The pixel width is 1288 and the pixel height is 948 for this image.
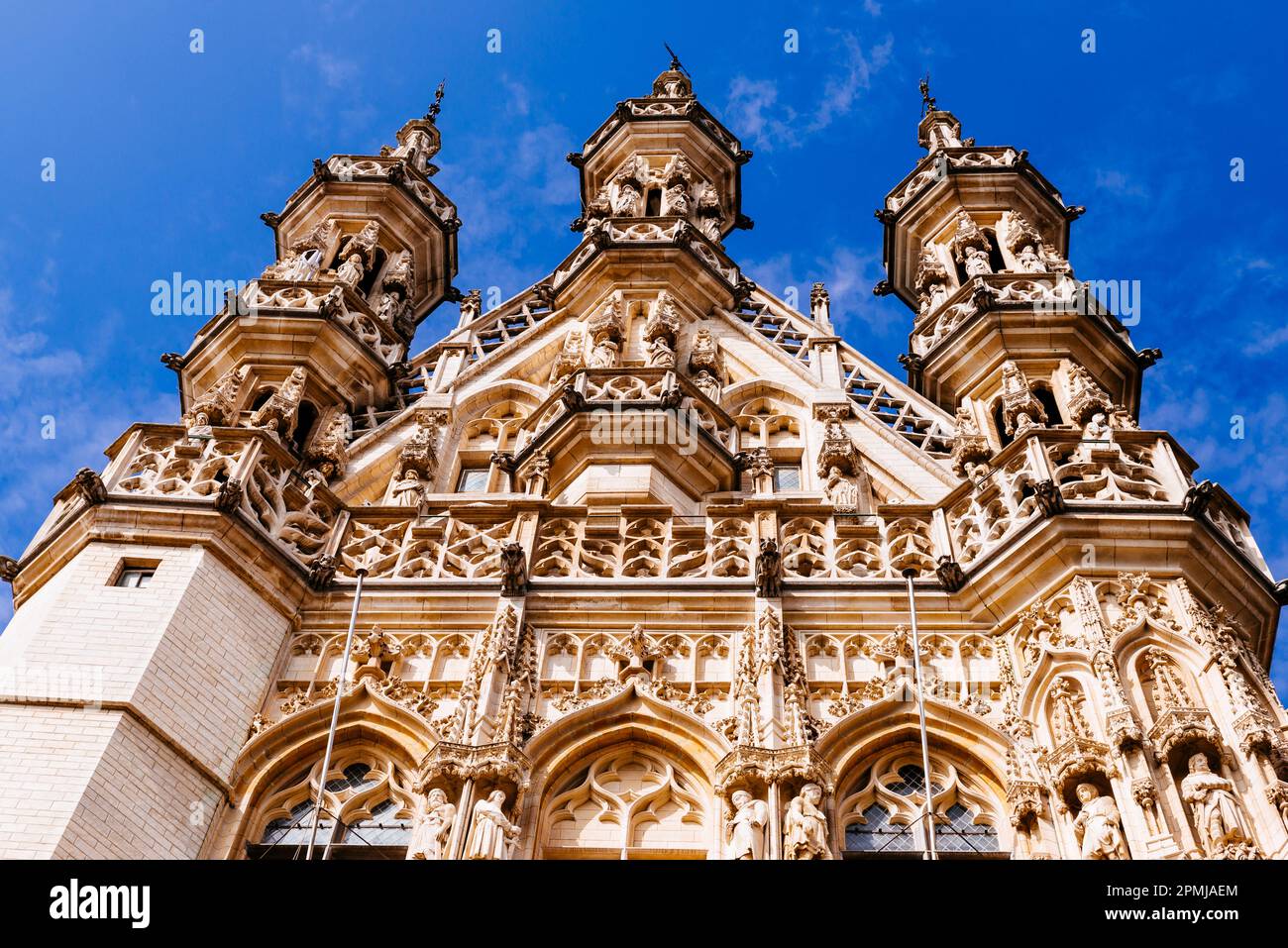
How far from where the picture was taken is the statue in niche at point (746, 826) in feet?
43.8

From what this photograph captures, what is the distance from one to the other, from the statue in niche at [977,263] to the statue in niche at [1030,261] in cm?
44

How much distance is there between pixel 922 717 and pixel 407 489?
7.47 m

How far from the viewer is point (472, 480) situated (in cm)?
2114

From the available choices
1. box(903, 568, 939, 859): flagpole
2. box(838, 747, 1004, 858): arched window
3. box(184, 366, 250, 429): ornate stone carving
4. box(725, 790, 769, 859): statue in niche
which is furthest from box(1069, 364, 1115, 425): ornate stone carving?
box(184, 366, 250, 429): ornate stone carving

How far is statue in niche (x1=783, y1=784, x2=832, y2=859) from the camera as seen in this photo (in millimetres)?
13266

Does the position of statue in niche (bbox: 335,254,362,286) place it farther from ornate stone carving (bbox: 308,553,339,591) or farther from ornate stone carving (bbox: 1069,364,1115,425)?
ornate stone carving (bbox: 1069,364,1115,425)

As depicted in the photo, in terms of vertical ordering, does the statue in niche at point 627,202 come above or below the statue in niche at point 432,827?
above

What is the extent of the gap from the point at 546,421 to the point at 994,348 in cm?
551

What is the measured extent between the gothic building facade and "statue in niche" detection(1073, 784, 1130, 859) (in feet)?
0.09

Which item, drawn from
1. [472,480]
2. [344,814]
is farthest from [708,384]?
[344,814]

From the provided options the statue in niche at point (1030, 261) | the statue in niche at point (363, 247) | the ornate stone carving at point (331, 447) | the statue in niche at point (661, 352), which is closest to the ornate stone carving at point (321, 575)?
the ornate stone carving at point (331, 447)

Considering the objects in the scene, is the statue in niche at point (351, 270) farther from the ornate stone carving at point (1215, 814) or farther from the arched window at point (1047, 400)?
the ornate stone carving at point (1215, 814)
